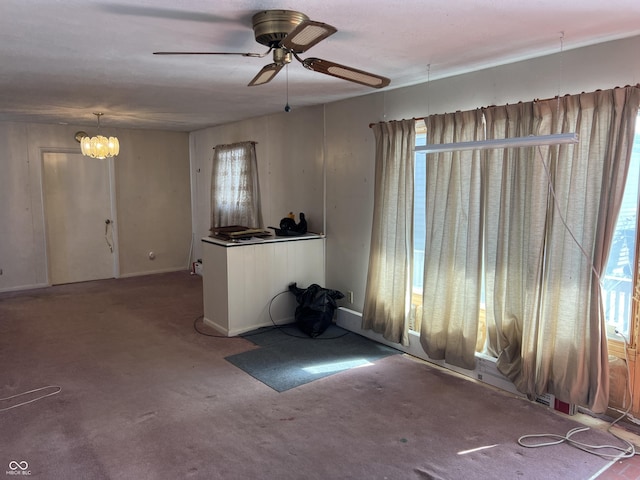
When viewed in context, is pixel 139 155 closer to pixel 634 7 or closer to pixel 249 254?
pixel 249 254

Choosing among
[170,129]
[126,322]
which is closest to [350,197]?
[126,322]

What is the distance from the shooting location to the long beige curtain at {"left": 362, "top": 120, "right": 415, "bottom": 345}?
396 centimetres

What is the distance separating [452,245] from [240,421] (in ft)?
6.65

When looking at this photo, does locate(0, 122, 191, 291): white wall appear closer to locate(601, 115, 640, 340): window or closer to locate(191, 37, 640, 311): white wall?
locate(191, 37, 640, 311): white wall

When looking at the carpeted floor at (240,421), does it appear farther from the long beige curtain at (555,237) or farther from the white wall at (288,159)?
the white wall at (288,159)

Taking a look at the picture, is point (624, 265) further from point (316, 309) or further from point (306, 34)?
point (316, 309)

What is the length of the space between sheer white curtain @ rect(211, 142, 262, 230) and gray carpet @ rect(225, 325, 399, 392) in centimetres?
207

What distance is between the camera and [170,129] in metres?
7.28

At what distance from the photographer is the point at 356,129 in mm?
4539

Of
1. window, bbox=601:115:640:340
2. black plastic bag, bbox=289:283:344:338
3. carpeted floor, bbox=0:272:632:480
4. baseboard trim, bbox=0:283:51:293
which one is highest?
window, bbox=601:115:640:340

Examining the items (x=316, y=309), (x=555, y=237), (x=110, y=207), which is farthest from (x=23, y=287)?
(x=555, y=237)

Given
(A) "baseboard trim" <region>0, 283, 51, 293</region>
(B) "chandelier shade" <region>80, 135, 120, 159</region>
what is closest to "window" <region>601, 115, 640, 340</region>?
(B) "chandelier shade" <region>80, 135, 120, 159</region>

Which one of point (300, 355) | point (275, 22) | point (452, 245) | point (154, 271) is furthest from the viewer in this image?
point (154, 271)

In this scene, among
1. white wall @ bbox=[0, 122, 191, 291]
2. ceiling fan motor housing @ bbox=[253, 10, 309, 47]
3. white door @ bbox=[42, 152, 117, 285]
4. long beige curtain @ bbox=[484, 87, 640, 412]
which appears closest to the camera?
ceiling fan motor housing @ bbox=[253, 10, 309, 47]
